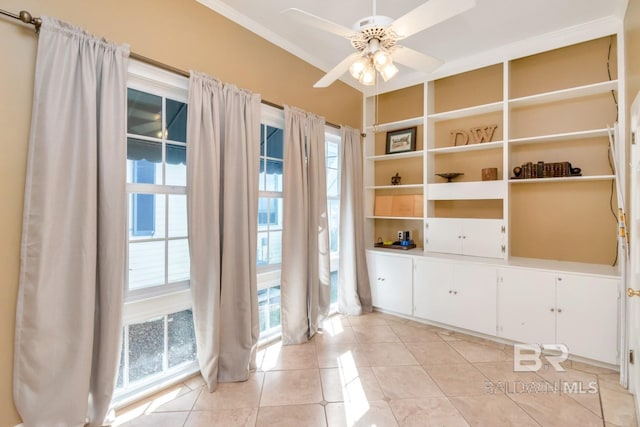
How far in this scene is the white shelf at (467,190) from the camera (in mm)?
3086

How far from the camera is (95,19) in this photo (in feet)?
Result: 5.85

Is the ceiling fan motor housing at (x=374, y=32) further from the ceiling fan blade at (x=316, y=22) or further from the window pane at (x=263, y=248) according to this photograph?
the window pane at (x=263, y=248)

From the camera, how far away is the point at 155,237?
217 cm

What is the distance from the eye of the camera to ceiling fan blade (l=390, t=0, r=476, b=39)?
4.51 ft

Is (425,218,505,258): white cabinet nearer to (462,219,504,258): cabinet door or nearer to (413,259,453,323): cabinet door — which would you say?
(462,219,504,258): cabinet door

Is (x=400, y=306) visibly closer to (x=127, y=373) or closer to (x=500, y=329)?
(x=500, y=329)

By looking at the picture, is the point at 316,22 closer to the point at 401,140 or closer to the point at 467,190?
the point at 467,190

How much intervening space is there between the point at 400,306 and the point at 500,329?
1.05m

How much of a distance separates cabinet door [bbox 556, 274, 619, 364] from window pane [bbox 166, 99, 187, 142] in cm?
339

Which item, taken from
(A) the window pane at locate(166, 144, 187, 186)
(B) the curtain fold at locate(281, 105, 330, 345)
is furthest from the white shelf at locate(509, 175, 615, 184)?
(A) the window pane at locate(166, 144, 187, 186)

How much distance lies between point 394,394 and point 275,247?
1671 mm

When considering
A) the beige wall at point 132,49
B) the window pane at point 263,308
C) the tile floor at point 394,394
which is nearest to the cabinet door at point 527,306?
the tile floor at point 394,394

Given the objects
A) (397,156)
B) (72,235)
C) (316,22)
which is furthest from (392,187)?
(72,235)

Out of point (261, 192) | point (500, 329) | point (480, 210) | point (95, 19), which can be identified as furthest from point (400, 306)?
point (95, 19)
